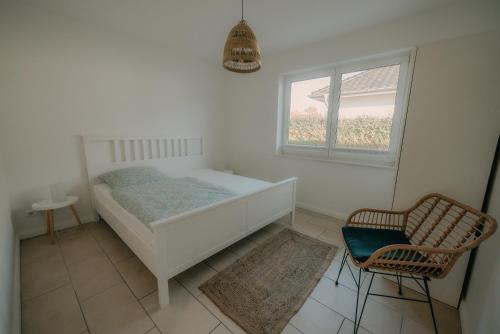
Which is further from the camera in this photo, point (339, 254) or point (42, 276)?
point (339, 254)

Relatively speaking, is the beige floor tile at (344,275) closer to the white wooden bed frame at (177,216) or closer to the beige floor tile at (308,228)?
the beige floor tile at (308,228)

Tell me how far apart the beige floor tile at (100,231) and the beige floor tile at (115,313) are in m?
0.95

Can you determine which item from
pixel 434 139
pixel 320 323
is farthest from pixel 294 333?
pixel 434 139

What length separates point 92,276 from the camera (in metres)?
1.70

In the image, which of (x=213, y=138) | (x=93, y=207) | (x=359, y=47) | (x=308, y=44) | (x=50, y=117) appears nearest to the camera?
(x=50, y=117)

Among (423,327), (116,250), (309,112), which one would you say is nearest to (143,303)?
(116,250)

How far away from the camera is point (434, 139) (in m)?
1.44

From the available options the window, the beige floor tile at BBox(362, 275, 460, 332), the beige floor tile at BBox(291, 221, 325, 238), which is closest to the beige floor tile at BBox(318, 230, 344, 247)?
the beige floor tile at BBox(291, 221, 325, 238)

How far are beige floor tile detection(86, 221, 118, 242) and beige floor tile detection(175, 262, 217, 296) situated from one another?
1.19 m

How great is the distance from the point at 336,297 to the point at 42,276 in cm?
248

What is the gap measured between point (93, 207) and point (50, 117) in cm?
120

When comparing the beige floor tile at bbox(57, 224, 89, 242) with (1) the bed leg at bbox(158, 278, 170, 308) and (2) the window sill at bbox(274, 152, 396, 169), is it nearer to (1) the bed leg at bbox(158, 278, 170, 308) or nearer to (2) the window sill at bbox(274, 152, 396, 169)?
(1) the bed leg at bbox(158, 278, 170, 308)

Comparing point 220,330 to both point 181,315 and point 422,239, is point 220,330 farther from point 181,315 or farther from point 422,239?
point 422,239

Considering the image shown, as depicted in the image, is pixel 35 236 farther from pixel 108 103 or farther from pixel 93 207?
pixel 108 103
